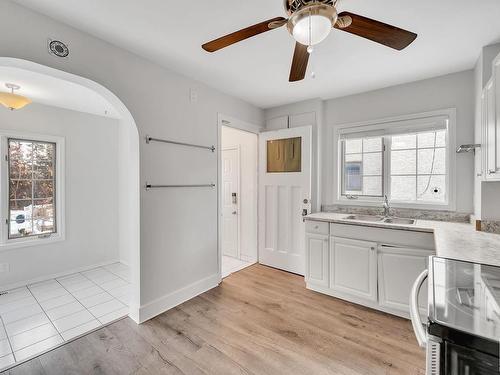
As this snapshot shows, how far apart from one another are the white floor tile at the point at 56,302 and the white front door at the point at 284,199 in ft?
8.17

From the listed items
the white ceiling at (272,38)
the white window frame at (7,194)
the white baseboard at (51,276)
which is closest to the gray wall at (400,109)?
the white ceiling at (272,38)

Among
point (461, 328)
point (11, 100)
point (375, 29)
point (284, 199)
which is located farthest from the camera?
point (284, 199)

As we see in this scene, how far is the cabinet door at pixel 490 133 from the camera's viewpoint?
65.2 inches

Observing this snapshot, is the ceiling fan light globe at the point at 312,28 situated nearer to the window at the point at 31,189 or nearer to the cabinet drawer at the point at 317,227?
the cabinet drawer at the point at 317,227

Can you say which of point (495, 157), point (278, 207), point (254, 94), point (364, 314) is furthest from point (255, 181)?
point (495, 157)

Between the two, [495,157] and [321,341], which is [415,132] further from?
[321,341]

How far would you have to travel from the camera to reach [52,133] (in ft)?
11.0

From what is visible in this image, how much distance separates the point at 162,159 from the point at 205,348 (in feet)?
5.74

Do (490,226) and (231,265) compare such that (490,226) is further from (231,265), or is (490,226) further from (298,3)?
(231,265)

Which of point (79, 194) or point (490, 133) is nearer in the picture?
point (490, 133)

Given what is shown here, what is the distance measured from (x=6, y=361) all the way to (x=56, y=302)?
951 mm

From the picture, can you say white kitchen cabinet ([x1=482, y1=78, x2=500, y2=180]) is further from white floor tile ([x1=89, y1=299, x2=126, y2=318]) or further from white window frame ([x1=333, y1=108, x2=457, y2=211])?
white floor tile ([x1=89, y1=299, x2=126, y2=318])

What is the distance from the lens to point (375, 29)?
125 cm

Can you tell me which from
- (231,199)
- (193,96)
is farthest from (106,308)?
(193,96)
